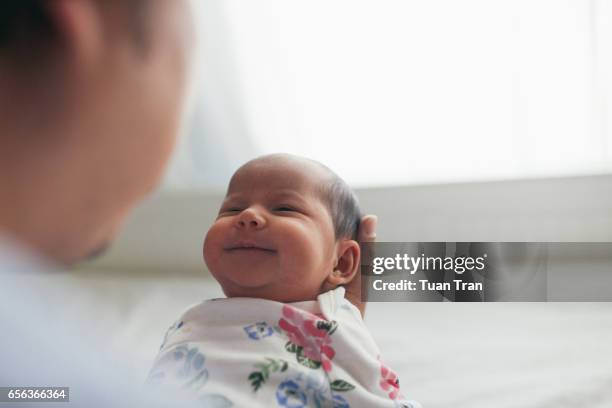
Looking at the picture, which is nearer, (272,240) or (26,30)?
(26,30)

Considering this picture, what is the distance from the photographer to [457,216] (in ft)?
3.76

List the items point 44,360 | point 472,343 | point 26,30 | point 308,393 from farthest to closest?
point 472,343, point 308,393, point 44,360, point 26,30

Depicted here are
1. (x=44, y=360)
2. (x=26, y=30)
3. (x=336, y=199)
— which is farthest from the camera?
(x=336, y=199)

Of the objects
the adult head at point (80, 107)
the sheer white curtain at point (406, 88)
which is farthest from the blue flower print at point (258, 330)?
the sheer white curtain at point (406, 88)

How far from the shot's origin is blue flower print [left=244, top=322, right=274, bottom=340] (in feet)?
1.74

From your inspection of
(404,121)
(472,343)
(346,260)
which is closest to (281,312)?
(346,260)

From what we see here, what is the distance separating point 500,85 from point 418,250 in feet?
1.48

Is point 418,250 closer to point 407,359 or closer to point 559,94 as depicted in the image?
point 407,359

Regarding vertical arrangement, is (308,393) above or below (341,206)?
below

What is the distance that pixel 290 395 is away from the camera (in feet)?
1.59

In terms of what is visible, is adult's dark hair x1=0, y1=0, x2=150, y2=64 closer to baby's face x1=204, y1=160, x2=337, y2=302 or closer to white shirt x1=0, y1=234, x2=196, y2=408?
white shirt x1=0, y1=234, x2=196, y2=408

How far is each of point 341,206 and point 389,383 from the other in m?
0.19

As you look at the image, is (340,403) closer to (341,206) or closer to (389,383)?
(389,383)

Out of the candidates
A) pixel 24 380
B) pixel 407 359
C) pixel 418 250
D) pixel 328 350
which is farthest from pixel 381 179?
pixel 24 380
